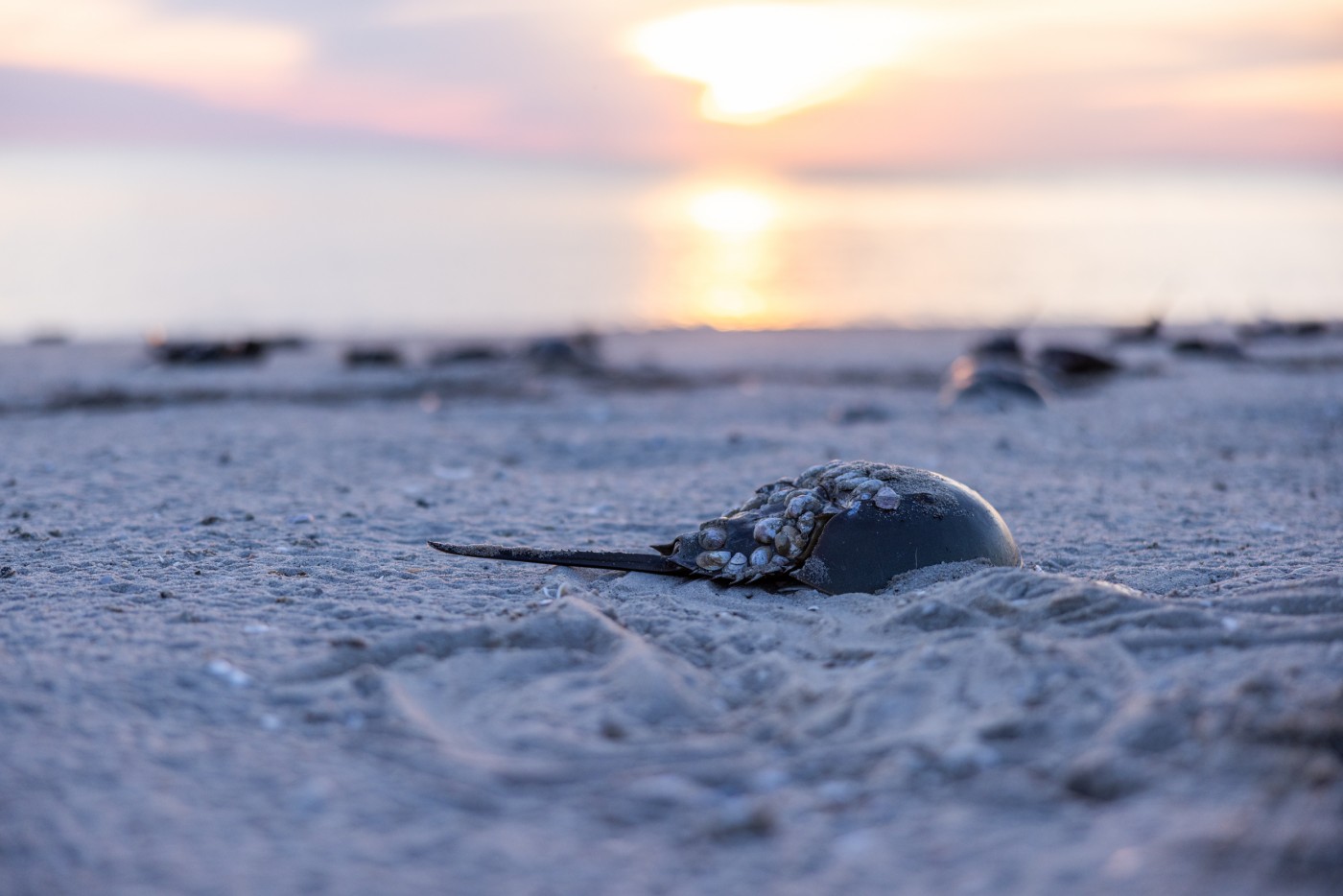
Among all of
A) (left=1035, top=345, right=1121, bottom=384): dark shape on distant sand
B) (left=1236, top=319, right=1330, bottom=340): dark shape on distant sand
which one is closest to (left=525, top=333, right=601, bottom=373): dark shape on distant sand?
(left=1035, top=345, right=1121, bottom=384): dark shape on distant sand

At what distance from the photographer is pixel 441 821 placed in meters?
2.26

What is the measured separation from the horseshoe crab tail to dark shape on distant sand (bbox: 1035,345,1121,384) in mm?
7653

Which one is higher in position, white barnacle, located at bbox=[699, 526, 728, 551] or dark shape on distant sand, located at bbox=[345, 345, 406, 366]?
dark shape on distant sand, located at bbox=[345, 345, 406, 366]

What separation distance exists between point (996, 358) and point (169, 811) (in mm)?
10377

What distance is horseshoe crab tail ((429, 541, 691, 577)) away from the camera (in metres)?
3.93

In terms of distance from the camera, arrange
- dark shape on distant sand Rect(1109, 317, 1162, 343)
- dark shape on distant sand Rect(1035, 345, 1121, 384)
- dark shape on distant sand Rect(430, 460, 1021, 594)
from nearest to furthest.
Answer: dark shape on distant sand Rect(430, 460, 1021, 594), dark shape on distant sand Rect(1035, 345, 1121, 384), dark shape on distant sand Rect(1109, 317, 1162, 343)

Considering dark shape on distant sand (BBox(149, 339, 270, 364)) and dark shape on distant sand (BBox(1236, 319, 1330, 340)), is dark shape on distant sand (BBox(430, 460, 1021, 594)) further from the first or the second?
dark shape on distant sand (BBox(1236, 319, 1330, 340))

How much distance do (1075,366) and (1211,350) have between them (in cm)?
266

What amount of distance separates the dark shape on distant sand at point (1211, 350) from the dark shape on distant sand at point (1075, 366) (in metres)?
1.79

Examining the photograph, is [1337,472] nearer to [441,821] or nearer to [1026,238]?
[441,821]

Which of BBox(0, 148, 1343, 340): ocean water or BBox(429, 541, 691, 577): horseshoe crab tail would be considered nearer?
BBox(429, 541, 691, 577): horseshoe crab tail

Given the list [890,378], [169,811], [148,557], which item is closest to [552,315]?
[890,378]

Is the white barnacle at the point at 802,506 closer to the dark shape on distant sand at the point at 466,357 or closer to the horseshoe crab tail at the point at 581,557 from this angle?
the horseshoe crab tail at the point at 581,557

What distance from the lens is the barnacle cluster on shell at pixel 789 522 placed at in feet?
12.5
